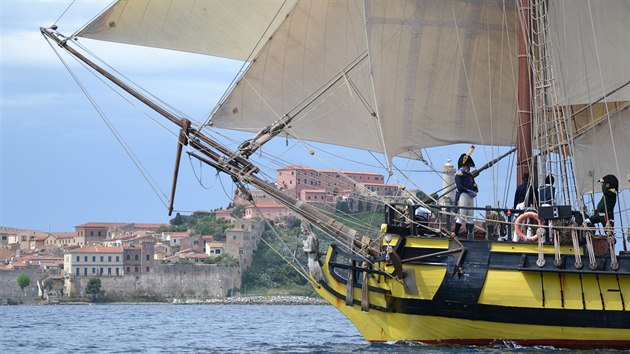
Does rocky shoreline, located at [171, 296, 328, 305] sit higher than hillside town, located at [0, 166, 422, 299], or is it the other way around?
hillside town, located at [0, 166, 422, 299]

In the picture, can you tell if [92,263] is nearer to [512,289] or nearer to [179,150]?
[179,150]

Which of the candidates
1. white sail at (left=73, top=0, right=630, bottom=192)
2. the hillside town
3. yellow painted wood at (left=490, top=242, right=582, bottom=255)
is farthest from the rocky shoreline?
yellow painted wood at (left=490, top=242, right=582, bottom=255)

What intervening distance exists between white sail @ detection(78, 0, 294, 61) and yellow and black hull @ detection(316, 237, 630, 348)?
530 centimetres

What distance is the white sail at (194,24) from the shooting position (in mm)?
22766

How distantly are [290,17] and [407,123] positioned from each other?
3.51 meters

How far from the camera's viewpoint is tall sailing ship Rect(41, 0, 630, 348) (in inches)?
840

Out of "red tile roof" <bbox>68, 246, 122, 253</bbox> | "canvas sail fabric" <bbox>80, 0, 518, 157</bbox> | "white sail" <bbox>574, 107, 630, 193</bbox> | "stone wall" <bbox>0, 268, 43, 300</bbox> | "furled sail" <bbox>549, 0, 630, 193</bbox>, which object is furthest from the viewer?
"red tile roof" <bbox>68, 246, 122, 253</bbox>

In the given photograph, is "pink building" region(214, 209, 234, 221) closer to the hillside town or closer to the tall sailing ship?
the hillside town

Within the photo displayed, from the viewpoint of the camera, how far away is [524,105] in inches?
978

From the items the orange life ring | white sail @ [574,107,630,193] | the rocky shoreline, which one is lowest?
the orange life ring

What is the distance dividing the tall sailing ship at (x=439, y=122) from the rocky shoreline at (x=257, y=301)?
90.4m

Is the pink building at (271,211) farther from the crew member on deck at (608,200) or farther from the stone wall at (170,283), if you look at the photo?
the crew member on deck at (608,200)

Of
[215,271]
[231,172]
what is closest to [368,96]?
[231,172]

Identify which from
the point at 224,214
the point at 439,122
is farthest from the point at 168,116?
the point at 224,214
